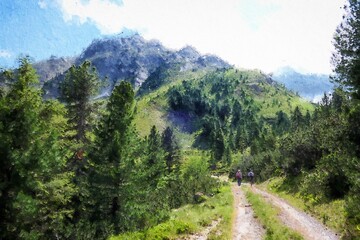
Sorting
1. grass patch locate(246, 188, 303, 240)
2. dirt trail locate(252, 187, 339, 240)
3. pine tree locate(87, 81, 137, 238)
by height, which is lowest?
dirt trail locate(252, 187, 339, 240)

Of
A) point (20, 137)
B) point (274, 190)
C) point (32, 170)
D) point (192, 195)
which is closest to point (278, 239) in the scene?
point (32, 170)

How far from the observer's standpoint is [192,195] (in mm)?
45625

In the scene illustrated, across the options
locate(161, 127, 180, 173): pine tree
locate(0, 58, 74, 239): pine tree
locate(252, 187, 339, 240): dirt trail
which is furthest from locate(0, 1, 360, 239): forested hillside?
locate(161, 127, 180, 173): pine tree

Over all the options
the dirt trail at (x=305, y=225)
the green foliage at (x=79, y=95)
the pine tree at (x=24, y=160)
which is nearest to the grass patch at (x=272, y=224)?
the dirt trail at (x=305, y=225)

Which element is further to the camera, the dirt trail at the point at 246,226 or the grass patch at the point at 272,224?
the dirt trail at the point at 246,226

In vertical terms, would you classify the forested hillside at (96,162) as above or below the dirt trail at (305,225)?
above

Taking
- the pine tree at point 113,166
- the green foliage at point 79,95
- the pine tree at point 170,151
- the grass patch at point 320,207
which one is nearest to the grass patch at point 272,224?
the grass patch at point 320,207

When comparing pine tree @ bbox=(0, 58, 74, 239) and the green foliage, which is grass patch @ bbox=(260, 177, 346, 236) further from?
the green foliage

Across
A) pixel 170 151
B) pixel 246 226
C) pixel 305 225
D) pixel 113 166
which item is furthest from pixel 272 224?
pixel 170 151

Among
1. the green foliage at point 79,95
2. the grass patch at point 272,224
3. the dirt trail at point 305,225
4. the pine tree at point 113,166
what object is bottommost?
the dirt trail at point 305,225

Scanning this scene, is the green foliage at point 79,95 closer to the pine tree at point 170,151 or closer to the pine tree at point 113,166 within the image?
the pine tree at point 113,166

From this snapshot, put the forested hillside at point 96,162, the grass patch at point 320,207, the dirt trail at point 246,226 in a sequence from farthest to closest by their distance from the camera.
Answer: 1. the forested hillside at point 96,162
2. the grass patch at point 320,207
3. the dirt trail at point 246,226

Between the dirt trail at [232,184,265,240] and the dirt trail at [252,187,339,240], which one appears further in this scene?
the dirt trail at [232,184,265,240]

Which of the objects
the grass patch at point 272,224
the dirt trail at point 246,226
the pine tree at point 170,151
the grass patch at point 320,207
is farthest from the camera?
the pine tree at point 170,151
